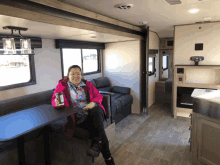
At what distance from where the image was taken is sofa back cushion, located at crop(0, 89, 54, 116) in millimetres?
2639

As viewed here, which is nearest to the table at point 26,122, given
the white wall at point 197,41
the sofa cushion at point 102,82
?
the sofa cushion at point 102,82

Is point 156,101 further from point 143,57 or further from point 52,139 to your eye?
point 52,139

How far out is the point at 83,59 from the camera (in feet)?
15.7

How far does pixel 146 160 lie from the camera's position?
2635 millimetres

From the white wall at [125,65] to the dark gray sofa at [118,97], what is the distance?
18 cm

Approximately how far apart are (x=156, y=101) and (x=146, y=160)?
11.3ft

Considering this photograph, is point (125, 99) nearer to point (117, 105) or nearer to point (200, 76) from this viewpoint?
point (117, 105)

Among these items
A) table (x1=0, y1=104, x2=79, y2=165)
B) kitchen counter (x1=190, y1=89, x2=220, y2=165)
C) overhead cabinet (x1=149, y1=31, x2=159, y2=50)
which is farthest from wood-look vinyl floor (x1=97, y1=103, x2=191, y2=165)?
overhead cabinet (x1=149, y1=31, x2=159, y2=50)

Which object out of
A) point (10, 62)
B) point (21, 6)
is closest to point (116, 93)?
point (10, 62)

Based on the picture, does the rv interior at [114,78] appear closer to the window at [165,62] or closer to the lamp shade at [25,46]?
the lamp shade at [25,46]

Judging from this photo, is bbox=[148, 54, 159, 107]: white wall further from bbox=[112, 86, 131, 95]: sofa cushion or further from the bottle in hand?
the bottle in hand

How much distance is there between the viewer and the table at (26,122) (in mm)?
1643

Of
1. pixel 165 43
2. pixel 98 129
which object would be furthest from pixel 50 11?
pixel 165 43

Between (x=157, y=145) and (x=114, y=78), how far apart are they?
2.53 metres
